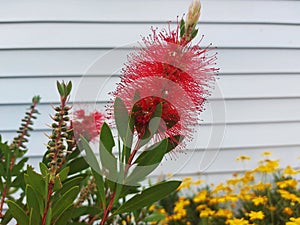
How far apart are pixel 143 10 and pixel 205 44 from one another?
34 cm

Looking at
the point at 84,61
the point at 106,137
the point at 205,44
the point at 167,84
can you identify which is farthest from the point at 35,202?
the point at 205,44

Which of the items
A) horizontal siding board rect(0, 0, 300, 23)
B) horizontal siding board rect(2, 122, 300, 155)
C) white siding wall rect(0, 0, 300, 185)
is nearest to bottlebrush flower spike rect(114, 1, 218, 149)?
white siding wall rect(0, 0, 300, 185)

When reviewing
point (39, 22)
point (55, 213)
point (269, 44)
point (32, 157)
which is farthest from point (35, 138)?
point (55, 213)

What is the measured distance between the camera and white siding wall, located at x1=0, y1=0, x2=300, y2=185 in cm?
197

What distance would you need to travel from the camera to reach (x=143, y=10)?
2.06 m

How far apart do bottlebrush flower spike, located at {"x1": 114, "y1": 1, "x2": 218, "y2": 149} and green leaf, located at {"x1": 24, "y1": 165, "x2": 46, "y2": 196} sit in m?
0.15

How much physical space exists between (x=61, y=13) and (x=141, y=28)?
373 millimetres

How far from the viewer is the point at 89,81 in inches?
23.0

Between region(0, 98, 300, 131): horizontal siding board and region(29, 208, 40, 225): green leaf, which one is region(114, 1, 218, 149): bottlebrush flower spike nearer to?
region(29, 208, 40, 225): green leaf

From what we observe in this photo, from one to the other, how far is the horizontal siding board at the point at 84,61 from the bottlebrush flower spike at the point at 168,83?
113cm

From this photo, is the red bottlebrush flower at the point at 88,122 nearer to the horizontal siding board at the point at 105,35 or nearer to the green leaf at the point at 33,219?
the green leaf at the point at 33,219

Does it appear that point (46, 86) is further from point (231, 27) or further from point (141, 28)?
point (231, 27)

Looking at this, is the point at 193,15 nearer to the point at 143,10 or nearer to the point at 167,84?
the point at 167,84

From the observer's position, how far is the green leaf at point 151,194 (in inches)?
23.2
